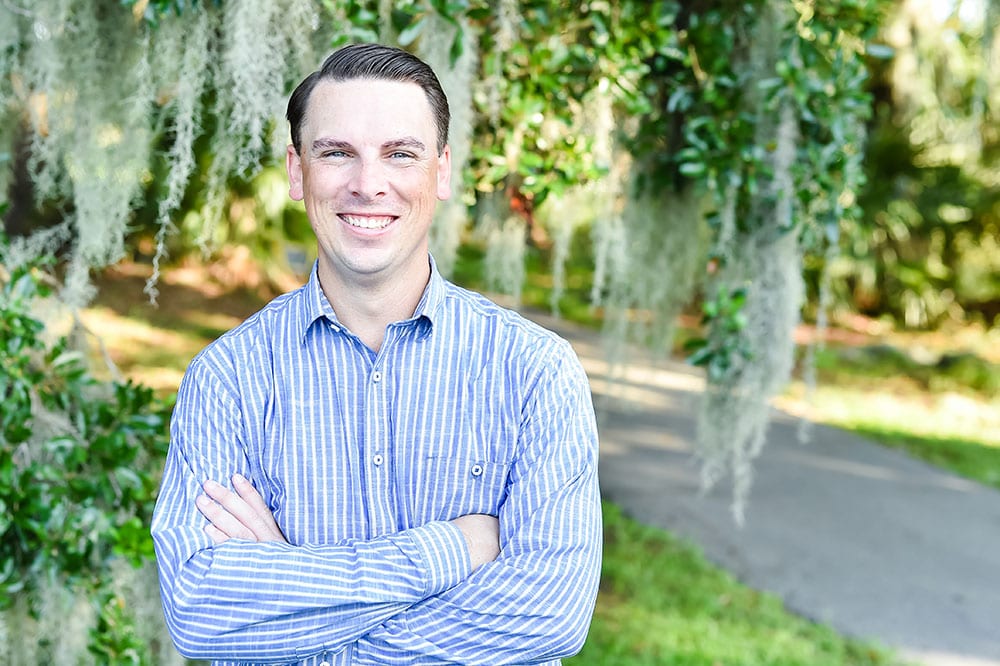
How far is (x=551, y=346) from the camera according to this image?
57.9 inches

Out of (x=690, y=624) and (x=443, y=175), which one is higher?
(x=443, y=175)

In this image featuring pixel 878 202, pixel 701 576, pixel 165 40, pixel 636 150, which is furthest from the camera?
pixel 878 202

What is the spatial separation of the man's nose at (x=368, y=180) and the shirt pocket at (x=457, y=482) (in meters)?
0.40

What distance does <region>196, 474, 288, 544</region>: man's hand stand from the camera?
4.50 feet

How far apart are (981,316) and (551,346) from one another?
397 inches

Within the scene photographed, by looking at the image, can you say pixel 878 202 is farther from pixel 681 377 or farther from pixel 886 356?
pixel 681 377

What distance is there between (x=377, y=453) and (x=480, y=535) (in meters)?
0.19

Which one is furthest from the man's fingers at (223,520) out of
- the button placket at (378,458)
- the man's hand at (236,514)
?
the button placket at (378,458)

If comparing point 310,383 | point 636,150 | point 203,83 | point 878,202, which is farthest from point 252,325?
point 878,202

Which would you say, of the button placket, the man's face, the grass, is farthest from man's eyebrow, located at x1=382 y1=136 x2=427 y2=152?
the grass

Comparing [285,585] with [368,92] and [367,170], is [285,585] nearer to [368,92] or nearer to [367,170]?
[367,170]

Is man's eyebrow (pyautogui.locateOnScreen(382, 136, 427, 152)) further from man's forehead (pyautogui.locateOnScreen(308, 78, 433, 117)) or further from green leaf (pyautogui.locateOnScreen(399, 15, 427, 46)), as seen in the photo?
green leaf (pyautogui.locateOnScreen(399, 15, 427, 46))

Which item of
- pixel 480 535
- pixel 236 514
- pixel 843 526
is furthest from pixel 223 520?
pixel 843 526

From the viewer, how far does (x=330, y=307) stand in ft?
4.77
